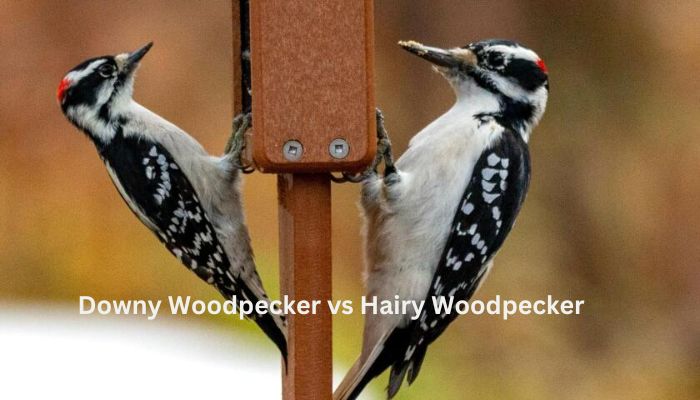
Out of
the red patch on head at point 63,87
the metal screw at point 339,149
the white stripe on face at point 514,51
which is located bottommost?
the metal screw at point 339,149

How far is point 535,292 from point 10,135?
186 cm

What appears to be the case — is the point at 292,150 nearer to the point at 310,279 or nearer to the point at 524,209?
the point at 310,279

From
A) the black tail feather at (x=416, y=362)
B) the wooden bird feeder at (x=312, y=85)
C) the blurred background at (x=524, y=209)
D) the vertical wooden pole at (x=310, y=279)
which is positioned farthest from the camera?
the blurred background at (x=524, y=209)

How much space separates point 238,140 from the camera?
7.12ft

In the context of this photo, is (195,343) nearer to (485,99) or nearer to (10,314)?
(10,314)

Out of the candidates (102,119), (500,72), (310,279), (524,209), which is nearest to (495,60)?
(500,72)

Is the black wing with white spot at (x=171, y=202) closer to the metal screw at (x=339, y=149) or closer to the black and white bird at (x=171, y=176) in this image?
the black and white bird at (x=171, y=176)

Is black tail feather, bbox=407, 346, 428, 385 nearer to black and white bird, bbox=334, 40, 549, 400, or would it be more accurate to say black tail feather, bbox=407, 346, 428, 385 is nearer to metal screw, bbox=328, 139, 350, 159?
black and white bird, bbox=334, 40, 549, 400

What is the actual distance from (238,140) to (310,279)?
0.38 m

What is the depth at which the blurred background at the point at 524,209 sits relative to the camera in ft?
11.4

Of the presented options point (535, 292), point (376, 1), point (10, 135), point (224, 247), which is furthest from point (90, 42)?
point (535, 292)

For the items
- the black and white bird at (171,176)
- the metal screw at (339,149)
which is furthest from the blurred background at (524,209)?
the metal screw at (339,149)

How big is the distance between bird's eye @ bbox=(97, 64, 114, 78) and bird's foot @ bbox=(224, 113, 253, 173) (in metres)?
0.26

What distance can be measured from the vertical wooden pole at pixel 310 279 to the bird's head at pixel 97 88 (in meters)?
0.45
